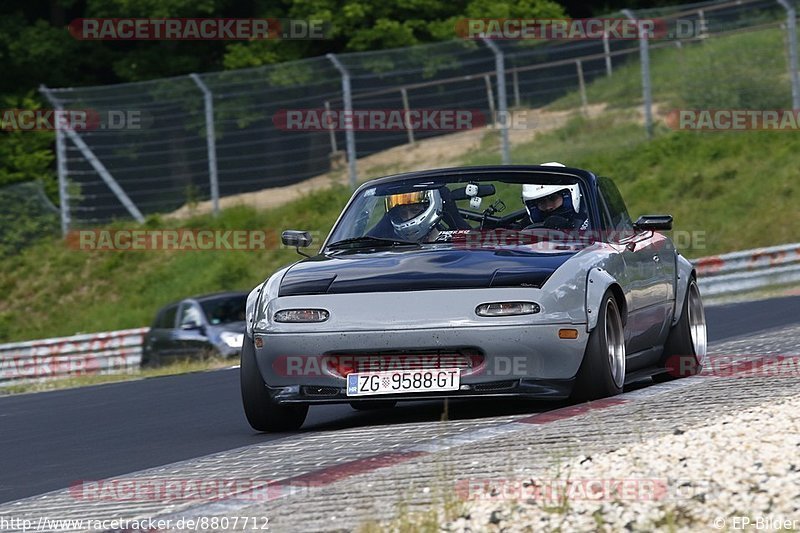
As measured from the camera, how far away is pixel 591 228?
9.78 meters

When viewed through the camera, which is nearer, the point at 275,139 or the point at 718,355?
the point at 718,355

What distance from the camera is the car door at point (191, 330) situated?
73.0ft

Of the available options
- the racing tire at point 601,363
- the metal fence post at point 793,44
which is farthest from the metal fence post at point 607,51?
the racing tire at point 601,363

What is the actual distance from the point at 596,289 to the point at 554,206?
125 centimetres

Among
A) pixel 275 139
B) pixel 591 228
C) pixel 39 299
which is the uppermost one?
pixel 591 228

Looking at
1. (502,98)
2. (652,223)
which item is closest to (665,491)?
(652,223)

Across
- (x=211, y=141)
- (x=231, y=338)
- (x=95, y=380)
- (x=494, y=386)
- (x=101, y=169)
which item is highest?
(x=494, y=386)

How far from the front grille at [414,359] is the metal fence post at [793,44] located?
2108 cm

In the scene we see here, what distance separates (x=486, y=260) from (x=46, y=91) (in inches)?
832

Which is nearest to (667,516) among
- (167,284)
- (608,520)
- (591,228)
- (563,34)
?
(608,520)

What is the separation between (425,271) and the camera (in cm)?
870

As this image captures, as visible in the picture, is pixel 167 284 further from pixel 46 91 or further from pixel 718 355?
pixel 718 355

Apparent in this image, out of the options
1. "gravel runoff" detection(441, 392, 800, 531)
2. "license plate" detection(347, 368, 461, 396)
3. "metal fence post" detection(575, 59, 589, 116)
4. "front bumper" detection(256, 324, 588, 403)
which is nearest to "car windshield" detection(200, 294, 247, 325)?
"metal fence post" detection(575, 59, 589, 116)

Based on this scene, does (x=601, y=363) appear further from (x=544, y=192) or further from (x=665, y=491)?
(x=665, y=491)
